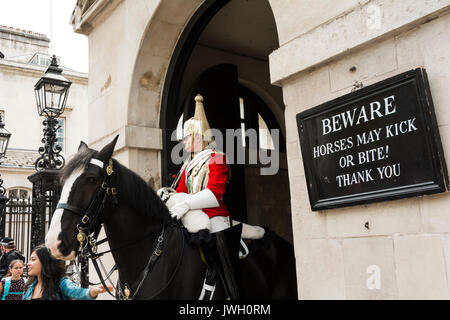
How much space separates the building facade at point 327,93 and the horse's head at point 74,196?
1.66 m

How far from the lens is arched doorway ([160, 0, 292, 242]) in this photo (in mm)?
6840

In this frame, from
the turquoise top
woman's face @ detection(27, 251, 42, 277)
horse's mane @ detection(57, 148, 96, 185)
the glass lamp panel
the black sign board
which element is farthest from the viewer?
the glass lamp panel

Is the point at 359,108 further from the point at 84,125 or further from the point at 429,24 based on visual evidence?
the point at 84,125

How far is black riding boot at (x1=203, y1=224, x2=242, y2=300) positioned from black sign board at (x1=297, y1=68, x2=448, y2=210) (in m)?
0.87

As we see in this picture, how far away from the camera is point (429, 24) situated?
3074mm

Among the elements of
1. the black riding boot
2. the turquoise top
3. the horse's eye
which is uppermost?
the horse's eye

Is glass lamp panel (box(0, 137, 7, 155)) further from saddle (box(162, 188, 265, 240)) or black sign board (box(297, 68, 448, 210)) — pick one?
black sign board (box(297, 68, 448, 210))

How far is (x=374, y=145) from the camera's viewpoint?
324 cm

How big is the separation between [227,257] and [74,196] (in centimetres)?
142

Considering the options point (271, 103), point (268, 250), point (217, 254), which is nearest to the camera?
point (217, 254)

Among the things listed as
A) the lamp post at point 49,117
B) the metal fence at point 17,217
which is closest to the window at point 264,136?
the lamp post at point 49,117

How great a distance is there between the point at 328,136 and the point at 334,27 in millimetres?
875

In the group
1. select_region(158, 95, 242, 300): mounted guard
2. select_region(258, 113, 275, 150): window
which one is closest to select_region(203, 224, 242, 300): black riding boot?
select_region(158, 95, 242, 300): mounted guard
